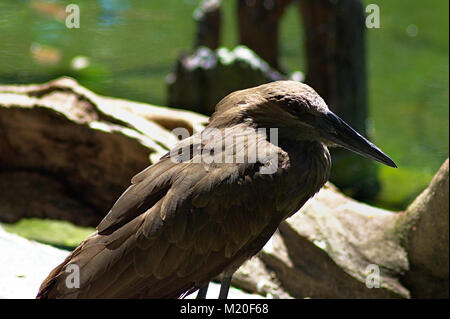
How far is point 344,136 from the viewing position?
124 inches

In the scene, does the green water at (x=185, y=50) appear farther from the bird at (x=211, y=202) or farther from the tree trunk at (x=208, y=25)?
the bird at (x=211, y=202)

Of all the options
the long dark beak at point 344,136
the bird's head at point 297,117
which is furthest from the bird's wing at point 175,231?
the long dark beak at point 344,136

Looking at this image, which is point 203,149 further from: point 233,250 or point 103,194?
point 103,194

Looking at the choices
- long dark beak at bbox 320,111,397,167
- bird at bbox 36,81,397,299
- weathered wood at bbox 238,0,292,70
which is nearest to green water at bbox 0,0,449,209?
weathered wood at bbox 238,0,292,70

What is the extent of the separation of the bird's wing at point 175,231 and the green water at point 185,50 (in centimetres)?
360

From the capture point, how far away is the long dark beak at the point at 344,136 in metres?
3.13

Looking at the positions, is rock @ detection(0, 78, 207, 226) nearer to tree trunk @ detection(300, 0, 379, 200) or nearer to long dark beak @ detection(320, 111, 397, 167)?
long dark beak @ detection(320, 111, 397, 167)

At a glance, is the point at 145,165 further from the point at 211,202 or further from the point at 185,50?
the point at 185,50

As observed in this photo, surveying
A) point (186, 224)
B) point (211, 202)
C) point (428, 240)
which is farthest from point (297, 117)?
point (428, 240)

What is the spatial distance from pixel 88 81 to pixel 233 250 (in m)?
5.68

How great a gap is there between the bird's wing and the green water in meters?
3.60

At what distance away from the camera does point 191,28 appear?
10094 mm

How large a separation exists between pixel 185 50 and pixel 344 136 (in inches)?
230

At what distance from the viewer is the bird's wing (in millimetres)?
2969
